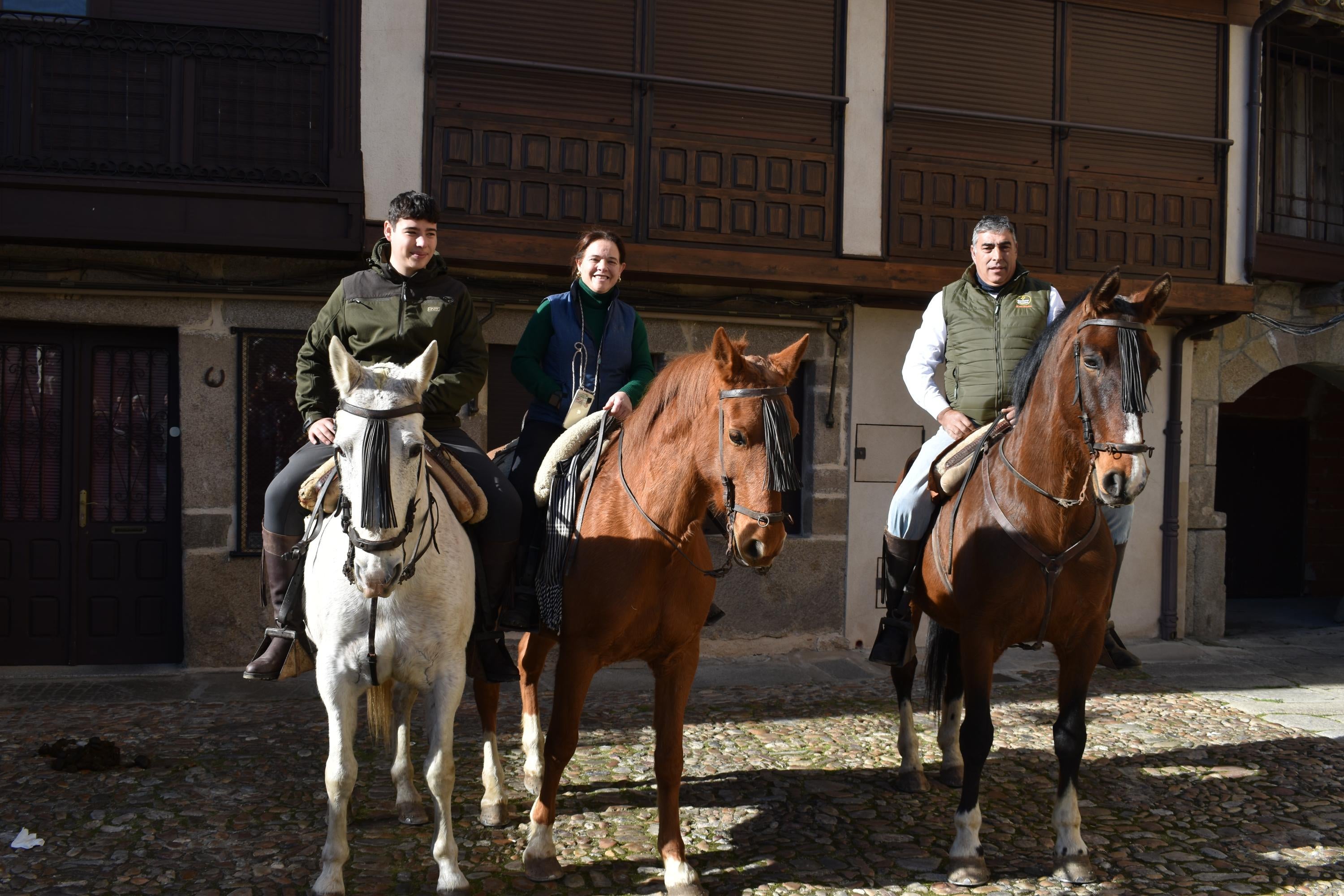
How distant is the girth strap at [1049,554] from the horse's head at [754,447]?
50.1 inches

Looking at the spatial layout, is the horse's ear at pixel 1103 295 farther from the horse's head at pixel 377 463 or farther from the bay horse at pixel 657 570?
the horse's head at pixel 377 463

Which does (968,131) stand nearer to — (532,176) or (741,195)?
(741,195)

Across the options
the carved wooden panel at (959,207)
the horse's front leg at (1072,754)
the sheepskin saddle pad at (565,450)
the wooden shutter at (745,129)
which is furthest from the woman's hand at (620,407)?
the carved wooden panel at (959,207)

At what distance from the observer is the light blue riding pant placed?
4887 mm

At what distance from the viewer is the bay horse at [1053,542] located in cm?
378

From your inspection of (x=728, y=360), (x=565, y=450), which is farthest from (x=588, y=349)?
(x=728, y=360)

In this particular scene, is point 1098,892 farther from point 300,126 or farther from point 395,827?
point 300,126

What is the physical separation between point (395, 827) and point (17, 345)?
5.95m

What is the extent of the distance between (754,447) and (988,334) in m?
1.98

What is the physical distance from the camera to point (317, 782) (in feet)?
17.2

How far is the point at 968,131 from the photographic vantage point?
952 cm

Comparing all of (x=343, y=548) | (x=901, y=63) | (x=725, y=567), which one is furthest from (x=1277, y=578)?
(x=343, y=548)

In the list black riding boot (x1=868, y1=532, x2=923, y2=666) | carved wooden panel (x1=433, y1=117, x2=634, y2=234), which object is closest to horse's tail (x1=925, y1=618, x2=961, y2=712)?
black riding boot (x1=868, y1=532, x2=923, y2=666)

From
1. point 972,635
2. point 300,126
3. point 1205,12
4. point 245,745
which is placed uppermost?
point 1205,12
